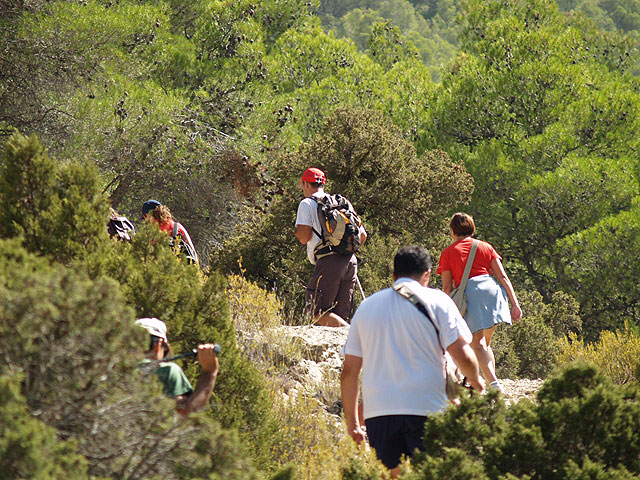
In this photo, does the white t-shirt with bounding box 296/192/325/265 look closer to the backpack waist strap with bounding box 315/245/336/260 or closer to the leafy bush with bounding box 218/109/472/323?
the backpack waist strap with bounding box 315/245/336/260

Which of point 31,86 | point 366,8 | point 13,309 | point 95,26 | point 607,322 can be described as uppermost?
point 366,8

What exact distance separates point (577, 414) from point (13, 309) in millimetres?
2137

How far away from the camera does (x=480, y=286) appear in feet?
20.5

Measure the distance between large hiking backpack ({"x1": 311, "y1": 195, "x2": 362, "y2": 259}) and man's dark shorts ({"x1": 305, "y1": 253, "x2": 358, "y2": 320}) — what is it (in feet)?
0.32

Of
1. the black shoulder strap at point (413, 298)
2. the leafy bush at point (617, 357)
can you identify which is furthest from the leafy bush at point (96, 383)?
the leafy bush at point (617, 357)

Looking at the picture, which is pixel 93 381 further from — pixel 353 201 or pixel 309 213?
pixel 353 201

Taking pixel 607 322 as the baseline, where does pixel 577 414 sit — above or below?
above

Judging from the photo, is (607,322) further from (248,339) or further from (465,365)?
(465,365)

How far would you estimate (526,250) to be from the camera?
20.2 metres

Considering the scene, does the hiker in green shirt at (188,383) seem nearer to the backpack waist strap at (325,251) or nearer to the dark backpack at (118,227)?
the dark backpack at (118,227)

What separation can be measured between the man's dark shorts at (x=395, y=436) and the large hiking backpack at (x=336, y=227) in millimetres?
3268

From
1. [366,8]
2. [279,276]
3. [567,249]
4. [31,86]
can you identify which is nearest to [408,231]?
[279,276]

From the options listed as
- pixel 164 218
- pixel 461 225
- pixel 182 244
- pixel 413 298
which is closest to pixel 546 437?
pixel 413 298

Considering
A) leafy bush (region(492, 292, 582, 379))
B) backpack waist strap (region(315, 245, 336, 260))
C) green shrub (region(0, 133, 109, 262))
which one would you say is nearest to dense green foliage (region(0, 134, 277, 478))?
green shrub (region(0, 133, 109, 262))
